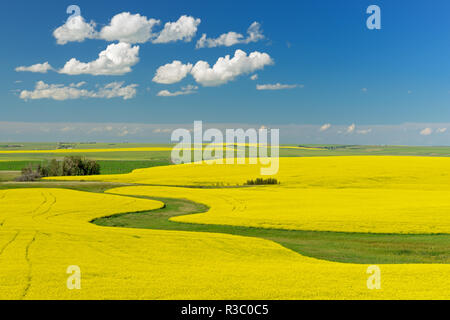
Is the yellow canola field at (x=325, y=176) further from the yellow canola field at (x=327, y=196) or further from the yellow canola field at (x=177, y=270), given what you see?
the yellow canola field at (x=177, y=270)

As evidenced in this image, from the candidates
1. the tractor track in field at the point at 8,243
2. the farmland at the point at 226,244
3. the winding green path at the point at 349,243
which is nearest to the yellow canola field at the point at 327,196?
the farmland at the point at 226,244

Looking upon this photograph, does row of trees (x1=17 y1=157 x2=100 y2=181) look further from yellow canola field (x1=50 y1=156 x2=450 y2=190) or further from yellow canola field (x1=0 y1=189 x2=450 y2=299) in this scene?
yellow canola field (x1=0 y1=189 x2=450 y2=299)

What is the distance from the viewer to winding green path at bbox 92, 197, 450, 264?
65.2 ft

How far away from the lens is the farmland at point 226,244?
11.6 meters

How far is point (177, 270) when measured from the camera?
13.8 meters

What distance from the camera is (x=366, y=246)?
22203mm

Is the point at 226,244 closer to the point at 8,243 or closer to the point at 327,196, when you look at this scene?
the point at 8,243

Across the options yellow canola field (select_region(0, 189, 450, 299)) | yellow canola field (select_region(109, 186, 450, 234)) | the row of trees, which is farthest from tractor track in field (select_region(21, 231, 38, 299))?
the row of trees

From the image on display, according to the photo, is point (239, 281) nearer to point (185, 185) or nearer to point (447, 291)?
point (447, 291)

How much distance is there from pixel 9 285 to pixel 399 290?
1163cm

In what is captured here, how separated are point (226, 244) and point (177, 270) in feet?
21.2

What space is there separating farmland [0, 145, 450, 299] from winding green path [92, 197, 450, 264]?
7cm

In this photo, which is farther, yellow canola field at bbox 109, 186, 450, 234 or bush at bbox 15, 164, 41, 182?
bush at bbox 15, 164, 41, 182
